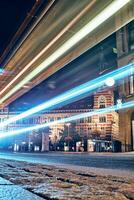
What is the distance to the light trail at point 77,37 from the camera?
484 inches

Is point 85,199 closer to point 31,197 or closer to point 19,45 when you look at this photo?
point 31,197

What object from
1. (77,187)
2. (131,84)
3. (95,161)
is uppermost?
(131,84)

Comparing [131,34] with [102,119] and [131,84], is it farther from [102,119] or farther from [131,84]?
[102,119]

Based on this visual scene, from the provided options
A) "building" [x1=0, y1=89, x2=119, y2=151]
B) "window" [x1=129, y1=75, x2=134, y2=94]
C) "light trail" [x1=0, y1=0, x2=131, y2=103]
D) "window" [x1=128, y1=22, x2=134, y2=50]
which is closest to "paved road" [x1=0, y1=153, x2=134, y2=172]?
"light trail" [x1=0, y1=0, x2=131, y2=103]

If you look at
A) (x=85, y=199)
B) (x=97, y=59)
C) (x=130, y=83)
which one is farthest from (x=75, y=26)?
(x=97, y=59)

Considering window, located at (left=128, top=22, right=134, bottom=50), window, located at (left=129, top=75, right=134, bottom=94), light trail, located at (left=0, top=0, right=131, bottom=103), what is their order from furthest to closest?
window, located at (left=128, top=22, right=134, bottom=50) → window, located at (left=129, top=75, right=134, bottom=94) → light trail, located at (left=0, top=0, right=131, bottom=103)

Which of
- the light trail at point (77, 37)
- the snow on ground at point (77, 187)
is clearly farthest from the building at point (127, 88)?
the snow on ground at point (77, 187)

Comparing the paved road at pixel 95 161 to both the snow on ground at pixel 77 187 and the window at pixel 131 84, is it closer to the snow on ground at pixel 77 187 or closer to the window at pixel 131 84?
the snow on ground at pixel 77 187

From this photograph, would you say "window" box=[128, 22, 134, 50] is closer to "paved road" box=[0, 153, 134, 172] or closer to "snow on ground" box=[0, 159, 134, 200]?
"paved road" box=[0, 153, 134, 172]

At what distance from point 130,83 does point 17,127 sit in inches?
2561

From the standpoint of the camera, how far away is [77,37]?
1491cm

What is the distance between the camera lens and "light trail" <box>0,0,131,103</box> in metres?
12.3

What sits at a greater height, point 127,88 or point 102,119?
point 127,88

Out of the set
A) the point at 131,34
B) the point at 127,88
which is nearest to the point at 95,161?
the point at 127,88
